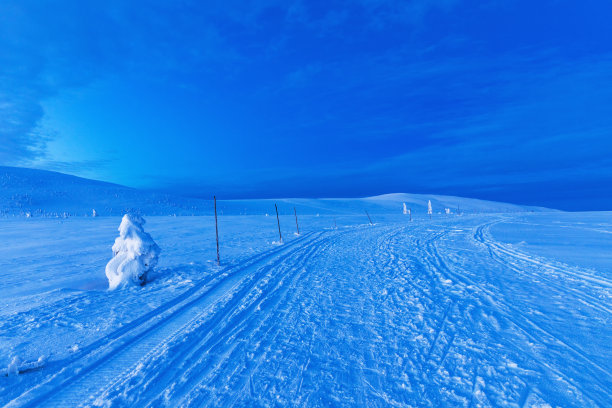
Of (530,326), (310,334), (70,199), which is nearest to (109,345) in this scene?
(310,334)

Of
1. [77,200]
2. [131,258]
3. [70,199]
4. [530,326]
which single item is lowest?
A: [530,326]

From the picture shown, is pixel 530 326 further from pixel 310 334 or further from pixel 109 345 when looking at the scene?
pixel 109 345

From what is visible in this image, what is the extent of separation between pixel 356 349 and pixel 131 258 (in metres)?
7.14

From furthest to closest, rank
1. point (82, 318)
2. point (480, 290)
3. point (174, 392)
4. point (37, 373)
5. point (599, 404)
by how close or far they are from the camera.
A: point (480, 290) < point (82, 318) < point (37, 373) < point (174, 392) < point (599, 404)

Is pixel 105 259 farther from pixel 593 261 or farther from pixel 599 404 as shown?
pixel 593 261

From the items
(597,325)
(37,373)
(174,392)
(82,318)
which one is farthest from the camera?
(82,318)

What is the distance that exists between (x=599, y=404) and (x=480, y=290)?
417 cm

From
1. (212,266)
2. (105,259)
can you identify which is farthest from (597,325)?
(105,259)

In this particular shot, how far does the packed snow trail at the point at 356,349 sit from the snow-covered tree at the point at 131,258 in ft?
6.96

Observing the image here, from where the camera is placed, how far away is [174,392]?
3.47 metres

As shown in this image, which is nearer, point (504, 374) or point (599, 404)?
point (599, 404)

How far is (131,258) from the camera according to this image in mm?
8625

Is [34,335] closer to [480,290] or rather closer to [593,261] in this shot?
[480,290]

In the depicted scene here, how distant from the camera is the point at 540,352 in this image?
4.12 m
